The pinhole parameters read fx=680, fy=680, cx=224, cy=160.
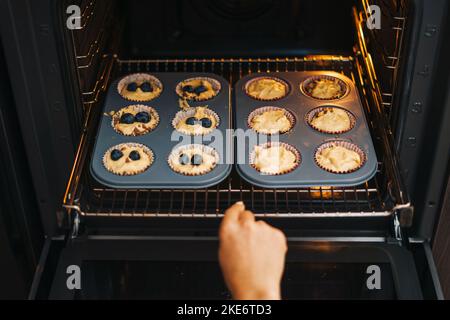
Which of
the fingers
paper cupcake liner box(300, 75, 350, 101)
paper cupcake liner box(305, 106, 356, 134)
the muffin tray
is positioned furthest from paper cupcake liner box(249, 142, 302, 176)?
the fingers

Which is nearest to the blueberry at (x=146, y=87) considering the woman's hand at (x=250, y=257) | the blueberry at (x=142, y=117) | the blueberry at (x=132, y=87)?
the blueberry at (x=132, y=87)

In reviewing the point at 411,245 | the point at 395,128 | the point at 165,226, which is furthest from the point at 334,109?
the point at 165,226

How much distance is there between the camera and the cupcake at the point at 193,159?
1757 mm

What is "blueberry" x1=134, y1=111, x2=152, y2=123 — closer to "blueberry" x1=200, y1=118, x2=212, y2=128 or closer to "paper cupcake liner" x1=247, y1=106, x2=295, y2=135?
"blueberry" x1=200, y1=118, x2=212, y2=128

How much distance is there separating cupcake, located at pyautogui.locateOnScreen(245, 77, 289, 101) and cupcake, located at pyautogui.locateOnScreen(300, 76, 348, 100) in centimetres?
6

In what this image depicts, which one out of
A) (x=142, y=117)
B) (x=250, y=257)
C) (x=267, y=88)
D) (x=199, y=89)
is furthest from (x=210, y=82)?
(x=250, y=257)

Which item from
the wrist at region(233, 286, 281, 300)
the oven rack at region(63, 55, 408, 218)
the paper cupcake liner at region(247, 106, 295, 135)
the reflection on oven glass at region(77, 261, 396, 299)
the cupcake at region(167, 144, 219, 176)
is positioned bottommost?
the reflection on oven glass at region(77, 261, 396, 299)

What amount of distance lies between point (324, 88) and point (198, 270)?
26.2 inches

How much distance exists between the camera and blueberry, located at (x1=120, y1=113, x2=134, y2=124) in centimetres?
190

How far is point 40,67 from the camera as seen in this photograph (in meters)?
1.70

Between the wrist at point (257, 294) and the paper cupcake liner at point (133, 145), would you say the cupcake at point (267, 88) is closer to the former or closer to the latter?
the paper cupcake liner at point (133, 145)

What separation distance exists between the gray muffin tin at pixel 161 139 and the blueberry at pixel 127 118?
0.04m

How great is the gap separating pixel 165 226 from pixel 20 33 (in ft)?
2.12

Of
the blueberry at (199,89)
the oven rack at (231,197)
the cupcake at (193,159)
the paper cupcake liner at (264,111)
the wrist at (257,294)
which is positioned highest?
the wrist at (257,294)
